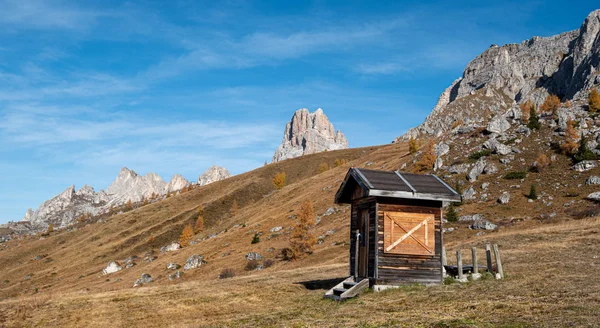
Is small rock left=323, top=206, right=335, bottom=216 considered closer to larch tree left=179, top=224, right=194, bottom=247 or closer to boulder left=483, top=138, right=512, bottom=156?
boulder left=483, top=138, right=512, bottom=156

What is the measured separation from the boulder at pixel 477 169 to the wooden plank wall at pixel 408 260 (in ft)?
160

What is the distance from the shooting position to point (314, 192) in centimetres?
10456

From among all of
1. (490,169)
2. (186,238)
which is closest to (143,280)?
(186,238)

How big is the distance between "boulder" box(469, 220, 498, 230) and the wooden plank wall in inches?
1162

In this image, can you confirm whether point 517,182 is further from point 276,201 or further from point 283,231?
point 276,201

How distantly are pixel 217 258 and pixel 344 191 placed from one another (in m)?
52.6

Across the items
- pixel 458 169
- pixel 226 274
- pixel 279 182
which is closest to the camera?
pixel 226 274

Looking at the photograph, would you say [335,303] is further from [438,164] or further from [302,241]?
[438,164]

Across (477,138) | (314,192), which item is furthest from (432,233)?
(314,192)

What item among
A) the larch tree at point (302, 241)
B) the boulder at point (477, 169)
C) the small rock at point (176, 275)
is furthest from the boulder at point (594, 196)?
the small rock at point (176, 275)

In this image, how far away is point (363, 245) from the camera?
2261 centimetres

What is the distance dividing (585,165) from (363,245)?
50.6 m

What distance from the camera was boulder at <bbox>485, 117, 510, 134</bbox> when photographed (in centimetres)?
8050

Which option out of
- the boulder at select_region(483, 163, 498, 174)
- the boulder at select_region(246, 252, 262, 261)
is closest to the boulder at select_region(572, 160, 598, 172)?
the boulder at select_region(483, 163, 498, 174)
